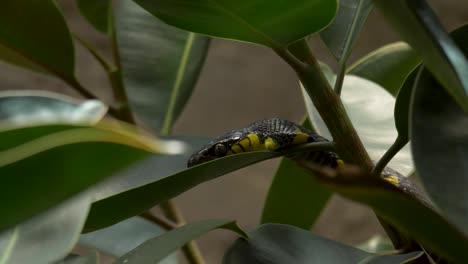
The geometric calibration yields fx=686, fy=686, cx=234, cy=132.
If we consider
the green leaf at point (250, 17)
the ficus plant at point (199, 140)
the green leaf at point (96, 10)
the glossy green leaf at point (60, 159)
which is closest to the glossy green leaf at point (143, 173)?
the ficus plant at point (199, 140)

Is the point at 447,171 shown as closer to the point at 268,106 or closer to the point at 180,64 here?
the point at 180,64

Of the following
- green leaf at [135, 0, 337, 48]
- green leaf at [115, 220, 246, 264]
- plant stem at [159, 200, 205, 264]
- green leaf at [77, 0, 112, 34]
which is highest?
green leaf at [77, 0, 112, 34]

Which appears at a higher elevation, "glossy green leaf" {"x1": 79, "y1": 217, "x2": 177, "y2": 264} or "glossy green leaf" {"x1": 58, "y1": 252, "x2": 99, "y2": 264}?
"glossy green leaf" {"x1": 58, "y1": 252, "x2": 99, "y2": 264}

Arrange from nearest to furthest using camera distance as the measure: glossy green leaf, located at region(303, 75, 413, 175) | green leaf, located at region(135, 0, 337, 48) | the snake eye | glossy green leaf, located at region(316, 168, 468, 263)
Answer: glossy green leaf, located at region(316, 168, 468, 263) → green leaf, located at region(135, 0, 337, 48) → glossy green leaf, located at region(303, 75, 413, 175) → the snake eye

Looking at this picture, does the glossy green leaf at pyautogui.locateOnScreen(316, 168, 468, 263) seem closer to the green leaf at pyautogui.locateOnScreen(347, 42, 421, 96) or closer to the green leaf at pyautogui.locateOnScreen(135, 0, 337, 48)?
the green leaf at pyautogui.locateOnScreen(135, 0, 337, 48)

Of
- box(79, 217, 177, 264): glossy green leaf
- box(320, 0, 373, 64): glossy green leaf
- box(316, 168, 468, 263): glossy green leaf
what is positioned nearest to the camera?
box(316, 168, 468, 263): glossy green leaf

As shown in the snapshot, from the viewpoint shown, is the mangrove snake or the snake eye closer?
the mangrove snake

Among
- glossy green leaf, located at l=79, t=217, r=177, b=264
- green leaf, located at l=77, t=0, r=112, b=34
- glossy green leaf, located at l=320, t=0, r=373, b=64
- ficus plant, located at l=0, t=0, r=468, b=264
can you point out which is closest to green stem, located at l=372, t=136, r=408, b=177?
ficus plant, located at l=0, t=0, r=468, b=264

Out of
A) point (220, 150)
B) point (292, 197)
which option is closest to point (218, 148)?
point (220, 150)
